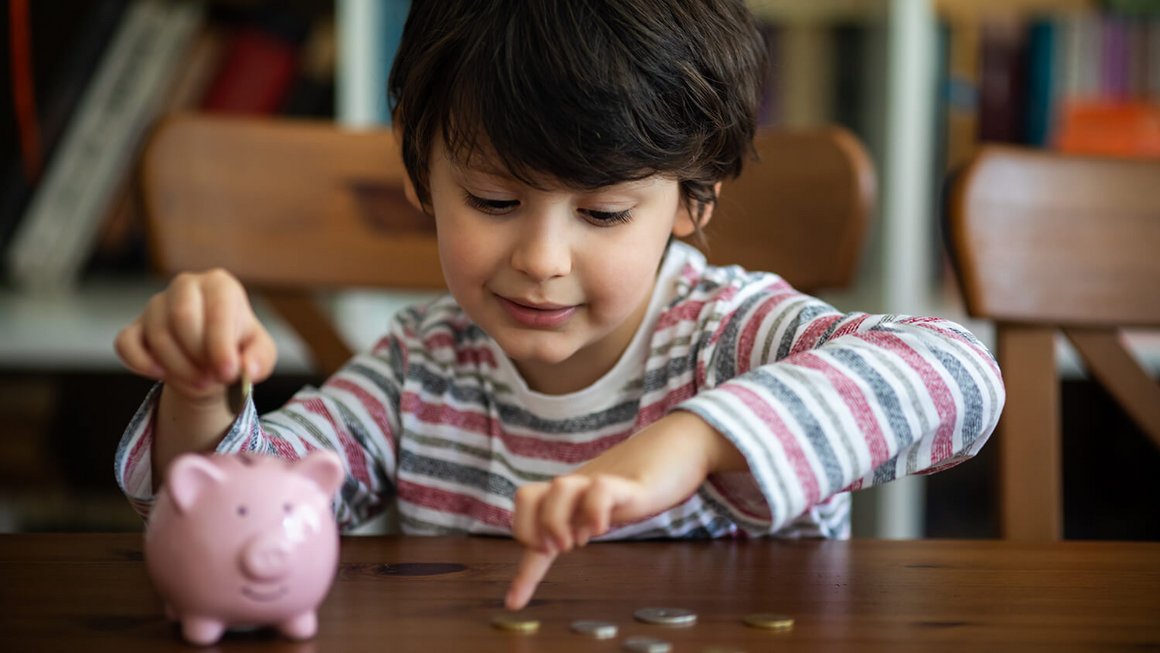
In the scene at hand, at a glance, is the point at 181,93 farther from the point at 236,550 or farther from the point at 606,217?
the point at 236,550

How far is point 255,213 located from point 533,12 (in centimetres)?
51

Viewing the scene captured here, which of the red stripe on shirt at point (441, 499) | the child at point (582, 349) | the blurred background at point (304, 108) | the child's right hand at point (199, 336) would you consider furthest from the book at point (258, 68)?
the child's right hand at point (199, 336)

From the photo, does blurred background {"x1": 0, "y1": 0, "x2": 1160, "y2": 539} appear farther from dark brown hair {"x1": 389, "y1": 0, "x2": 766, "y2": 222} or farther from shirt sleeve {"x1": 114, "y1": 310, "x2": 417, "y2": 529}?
dark brown hair {"x1": 389, "y1": 0, "x2": 766, "y2": 222}

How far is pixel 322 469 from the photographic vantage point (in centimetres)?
50

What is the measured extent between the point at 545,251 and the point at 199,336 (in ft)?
0.74

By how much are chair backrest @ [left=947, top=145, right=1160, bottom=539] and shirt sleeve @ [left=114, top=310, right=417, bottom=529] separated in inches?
17.0

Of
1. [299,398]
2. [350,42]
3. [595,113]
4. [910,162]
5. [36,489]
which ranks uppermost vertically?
[350,42]

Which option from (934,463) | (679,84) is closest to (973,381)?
(934,463)

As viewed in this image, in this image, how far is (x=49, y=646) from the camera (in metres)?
0.47

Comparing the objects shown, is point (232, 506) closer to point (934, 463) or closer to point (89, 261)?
point (934, 463)

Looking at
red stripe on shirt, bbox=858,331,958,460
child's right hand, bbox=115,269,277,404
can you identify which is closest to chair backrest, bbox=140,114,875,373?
red stripe on shirt, bbox=858,331,958,460

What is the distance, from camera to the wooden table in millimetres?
484

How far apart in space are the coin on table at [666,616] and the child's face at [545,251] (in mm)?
255

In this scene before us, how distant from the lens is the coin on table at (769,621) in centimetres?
50
